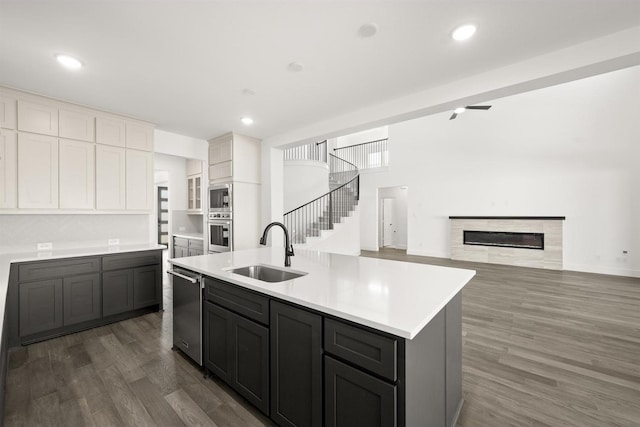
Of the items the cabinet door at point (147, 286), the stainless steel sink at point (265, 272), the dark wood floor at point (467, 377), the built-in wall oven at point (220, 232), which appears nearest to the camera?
the dark wood floor at point (467, 377)

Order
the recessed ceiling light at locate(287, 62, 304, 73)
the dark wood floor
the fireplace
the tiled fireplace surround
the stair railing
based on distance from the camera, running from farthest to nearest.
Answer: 1. the stair railing
2. the fireplace
3. the tiled fireplace surround
4. the recessed ceiling light at locate(287, 62, 304, 73)
5. the dark wood floor

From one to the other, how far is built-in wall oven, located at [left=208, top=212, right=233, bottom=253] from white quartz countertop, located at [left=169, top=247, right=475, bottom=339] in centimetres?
226

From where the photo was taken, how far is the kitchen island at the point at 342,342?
1.11 metres

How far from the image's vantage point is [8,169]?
9.52 feet

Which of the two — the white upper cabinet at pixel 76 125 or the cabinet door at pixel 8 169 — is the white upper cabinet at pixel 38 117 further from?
the cabinet door at pixel 8 169

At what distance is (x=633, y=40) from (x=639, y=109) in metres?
5.12

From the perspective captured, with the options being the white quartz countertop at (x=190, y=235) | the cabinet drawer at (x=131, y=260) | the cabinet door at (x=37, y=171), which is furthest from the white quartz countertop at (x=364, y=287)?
the white quartz countertop at (x=190, y=235)

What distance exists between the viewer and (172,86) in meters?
2.99

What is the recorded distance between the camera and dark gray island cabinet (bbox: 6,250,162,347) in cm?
266

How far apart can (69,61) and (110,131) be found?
1.37m

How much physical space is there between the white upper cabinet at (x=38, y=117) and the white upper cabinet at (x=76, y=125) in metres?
0.06

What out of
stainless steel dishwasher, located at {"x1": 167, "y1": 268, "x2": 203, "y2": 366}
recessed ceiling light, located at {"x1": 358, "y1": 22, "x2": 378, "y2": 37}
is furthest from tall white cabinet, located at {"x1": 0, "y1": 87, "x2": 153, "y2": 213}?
recessed ceiling light, located at {"x1": 358, "y1": 22, "x2": 378, "y2": 37}

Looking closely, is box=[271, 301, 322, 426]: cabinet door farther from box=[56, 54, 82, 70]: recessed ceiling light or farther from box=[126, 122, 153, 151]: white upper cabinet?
box=[126, 122, 153, 151]: white upper cabinet

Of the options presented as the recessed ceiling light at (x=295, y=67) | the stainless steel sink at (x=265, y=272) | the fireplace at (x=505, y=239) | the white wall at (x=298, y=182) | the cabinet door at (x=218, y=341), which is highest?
the recessed ceiling light at (x=295, y=67)
